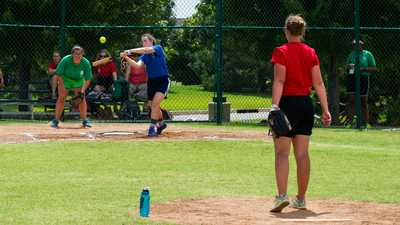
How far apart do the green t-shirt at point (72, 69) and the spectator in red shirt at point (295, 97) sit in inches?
275

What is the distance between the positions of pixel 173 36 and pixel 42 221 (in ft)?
Answer: 48.7

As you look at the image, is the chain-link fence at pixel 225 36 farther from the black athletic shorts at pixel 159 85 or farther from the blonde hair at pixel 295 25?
the blonde hair at pixel 295 25

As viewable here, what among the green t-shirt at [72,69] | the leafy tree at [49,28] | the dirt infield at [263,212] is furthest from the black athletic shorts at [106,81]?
the dirt infield at [263,212]

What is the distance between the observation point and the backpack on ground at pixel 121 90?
1316 centimetres

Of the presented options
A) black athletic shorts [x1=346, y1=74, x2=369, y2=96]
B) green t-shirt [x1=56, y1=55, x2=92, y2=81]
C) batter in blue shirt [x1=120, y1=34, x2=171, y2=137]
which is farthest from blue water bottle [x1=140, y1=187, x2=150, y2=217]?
black athletic shorts [x1=346, y1=74, x2=369, y2=96]

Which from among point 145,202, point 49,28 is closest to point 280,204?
point 145,202

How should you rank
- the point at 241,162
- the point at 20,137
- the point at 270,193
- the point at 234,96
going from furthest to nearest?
the point at 234,96
the point at 20,137
the point at 241,162
the point at 270,193

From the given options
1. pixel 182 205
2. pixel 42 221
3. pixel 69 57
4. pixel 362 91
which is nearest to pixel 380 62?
pixel 362 91

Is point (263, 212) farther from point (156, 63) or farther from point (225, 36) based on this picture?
point (225, 36)

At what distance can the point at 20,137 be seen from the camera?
9.39 meters

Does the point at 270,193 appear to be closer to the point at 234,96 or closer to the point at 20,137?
the point at 20,137

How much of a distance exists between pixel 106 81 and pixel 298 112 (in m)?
9.96

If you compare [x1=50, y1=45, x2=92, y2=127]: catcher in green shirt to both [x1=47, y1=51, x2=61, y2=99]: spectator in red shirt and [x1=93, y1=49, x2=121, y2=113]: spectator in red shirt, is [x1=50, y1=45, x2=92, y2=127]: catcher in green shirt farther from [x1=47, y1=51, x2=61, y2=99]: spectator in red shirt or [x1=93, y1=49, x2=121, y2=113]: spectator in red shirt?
[x1=93, y1=49, x2=121, y2=113]: spectator in red shirt

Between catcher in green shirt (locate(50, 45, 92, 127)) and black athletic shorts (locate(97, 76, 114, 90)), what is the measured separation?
2.70 metres
